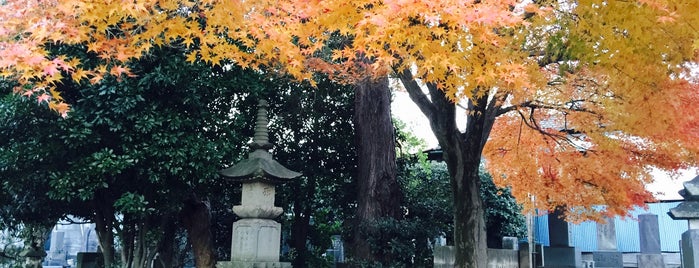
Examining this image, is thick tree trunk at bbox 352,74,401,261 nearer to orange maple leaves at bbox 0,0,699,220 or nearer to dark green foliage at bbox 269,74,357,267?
dark green foliage at bbox 269,74,357,267

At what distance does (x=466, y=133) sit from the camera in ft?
30.4

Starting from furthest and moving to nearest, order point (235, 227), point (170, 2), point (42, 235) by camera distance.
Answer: point (42, 235)
point (235, 227)
point (170, 2)

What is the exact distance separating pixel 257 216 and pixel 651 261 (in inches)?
363

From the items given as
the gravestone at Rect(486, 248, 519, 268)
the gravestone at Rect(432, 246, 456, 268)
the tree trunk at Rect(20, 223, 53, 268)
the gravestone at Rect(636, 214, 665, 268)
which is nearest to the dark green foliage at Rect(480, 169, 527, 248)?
the gravestone at Rect(486, 248, 519, 268)

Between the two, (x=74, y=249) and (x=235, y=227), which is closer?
(x=235, y=227)

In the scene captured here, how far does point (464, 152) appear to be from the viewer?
9.09 meters

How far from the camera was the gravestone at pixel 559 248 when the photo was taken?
14984 mm

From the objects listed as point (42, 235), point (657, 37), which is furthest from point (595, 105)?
point (42, 235)

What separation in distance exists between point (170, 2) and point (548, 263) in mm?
13049

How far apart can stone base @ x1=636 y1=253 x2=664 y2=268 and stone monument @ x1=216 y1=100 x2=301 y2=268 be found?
27.8ft

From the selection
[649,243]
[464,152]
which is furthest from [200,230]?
[649,243]

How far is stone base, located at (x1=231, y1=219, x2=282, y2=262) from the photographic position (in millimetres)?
8438

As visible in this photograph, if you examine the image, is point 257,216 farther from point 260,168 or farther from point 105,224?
point 105,224

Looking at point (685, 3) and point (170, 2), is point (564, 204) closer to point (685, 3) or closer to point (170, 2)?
point (685, 3)
